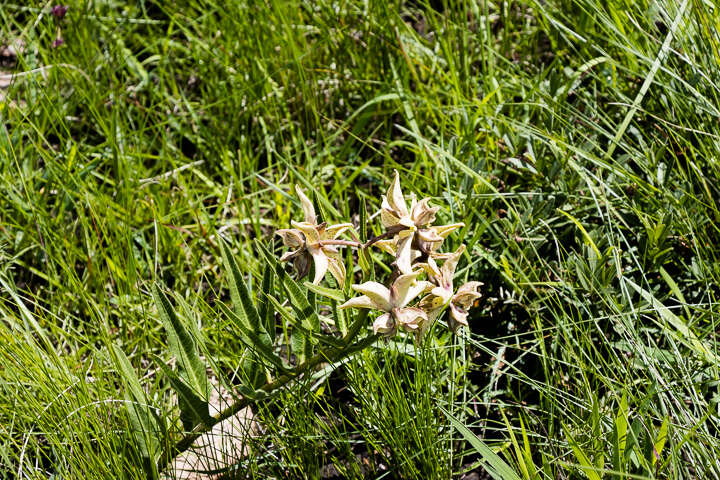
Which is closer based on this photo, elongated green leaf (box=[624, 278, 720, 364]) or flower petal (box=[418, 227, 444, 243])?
flower petal (box=[418, 227, 444, 243])

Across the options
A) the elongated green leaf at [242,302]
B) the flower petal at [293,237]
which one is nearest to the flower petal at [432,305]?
the flower petal at [293,237]

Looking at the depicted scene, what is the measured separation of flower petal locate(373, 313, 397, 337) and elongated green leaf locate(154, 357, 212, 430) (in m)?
0.42

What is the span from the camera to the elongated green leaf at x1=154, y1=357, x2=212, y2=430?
1.43 meters

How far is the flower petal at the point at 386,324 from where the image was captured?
4.04ft

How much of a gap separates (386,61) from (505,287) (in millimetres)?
929

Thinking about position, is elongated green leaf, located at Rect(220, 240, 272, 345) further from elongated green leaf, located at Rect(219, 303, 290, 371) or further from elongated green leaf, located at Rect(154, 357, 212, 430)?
elongated green leaf, located at Rect(154, 357, 212, 430)

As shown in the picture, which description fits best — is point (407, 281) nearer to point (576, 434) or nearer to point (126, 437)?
point (576, 434)

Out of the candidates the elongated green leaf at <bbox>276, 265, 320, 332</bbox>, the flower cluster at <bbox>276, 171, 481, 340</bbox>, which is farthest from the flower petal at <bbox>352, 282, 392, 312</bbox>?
the elongated green leaf at <bbox>276, 265, 320, 332</bbox>

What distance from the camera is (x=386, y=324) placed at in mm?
1240

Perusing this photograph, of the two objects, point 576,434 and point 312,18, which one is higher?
point 312,18

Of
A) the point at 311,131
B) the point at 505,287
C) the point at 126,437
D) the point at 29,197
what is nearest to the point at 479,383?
the point at 505,287

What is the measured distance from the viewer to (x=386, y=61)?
7.97ft

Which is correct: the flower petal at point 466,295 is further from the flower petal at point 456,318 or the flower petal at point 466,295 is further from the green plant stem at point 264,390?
the green plant stem at point 264,390

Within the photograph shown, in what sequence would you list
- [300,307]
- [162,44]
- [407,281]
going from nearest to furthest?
[407,281], [300,307], [162,44]
